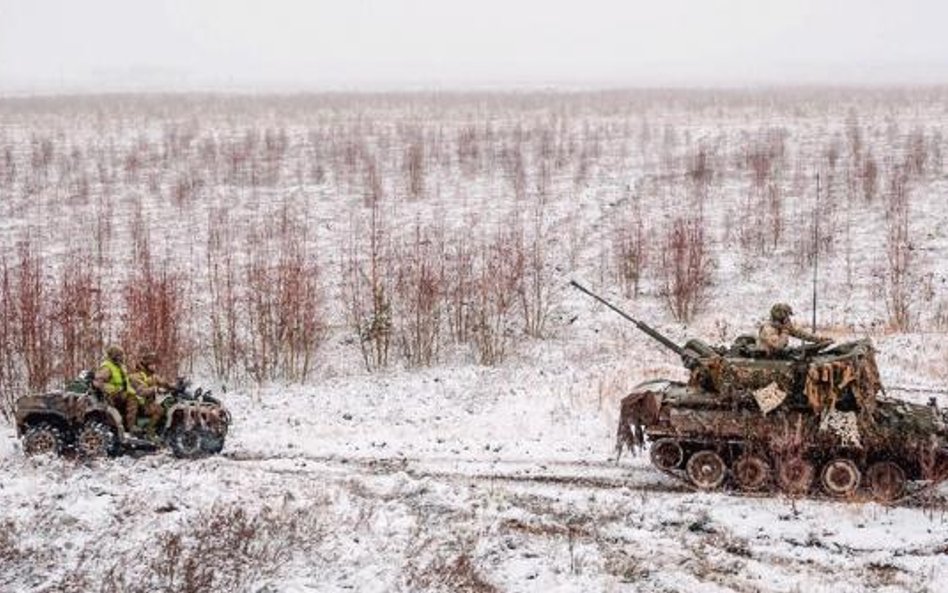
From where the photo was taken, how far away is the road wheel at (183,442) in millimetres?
16866

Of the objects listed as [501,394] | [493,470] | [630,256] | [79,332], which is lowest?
[493,470]

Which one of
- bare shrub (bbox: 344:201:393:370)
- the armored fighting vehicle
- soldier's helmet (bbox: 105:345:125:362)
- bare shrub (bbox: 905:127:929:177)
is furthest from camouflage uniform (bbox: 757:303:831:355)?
bare shrub (bbox: 905:127:929:177)

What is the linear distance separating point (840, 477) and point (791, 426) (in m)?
0.93

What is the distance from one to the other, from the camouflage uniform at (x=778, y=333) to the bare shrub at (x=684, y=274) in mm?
8824

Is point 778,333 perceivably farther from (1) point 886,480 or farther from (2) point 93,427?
(2) point 93,427

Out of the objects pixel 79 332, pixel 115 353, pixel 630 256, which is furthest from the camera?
pixel 630 256

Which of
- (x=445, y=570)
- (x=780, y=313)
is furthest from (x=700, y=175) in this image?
A: (x=445, y=570)

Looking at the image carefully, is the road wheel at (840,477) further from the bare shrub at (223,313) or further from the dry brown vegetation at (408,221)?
the bare shrub at (223,313)

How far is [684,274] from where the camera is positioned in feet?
83.3

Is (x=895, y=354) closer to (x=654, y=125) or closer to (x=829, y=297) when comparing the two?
(x=829, y=297)

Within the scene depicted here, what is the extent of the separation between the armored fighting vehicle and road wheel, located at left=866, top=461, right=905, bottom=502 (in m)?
0.01

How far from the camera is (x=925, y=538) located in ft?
44.2

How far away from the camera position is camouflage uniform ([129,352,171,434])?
17.0 meters

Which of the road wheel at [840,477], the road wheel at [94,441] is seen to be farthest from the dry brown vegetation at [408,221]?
the road wheel at [840,477]
